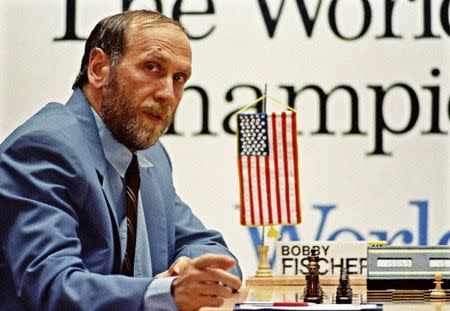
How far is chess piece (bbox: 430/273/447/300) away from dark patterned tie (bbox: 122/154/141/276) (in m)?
0.92

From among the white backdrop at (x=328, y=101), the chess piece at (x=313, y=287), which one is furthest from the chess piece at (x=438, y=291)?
the white backdrop at (x=328, y=101)

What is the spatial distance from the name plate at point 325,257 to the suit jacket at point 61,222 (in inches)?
27.5

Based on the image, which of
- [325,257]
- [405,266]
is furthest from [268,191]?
[405,266]

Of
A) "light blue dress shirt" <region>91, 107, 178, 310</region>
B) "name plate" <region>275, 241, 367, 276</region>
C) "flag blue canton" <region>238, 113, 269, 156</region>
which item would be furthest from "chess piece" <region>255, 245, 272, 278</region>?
"light blue dress shirt" <region>91, 107, 178, 310</region>

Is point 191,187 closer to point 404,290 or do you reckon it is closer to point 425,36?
point 425,36

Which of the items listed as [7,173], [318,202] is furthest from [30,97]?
[7,173]

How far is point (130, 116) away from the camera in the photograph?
12.1 feet

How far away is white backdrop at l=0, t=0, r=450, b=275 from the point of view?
5.97 metres

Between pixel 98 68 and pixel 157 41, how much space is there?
0.23m

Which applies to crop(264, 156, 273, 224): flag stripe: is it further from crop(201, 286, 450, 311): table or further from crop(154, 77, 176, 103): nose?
crop(154, 77, 176, 103): nose

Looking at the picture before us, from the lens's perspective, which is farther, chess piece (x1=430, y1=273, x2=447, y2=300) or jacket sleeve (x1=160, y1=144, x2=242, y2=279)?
jacket sleeve (x1=160, y1=144, x2=242, y2=279)

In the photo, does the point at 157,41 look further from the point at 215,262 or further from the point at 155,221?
the point at 215,262

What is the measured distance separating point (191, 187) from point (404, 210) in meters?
1.08

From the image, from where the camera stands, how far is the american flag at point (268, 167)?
4.97 m
